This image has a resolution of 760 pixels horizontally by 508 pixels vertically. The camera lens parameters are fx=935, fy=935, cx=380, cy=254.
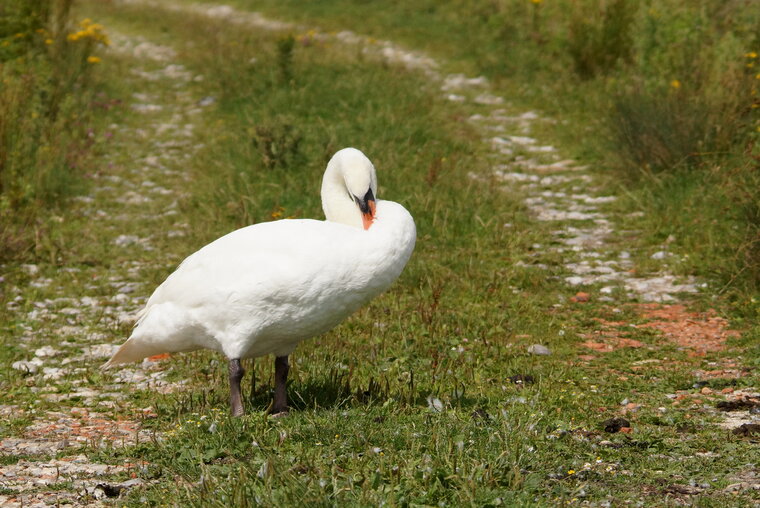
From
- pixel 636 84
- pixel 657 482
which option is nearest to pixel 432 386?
pixel 657 482

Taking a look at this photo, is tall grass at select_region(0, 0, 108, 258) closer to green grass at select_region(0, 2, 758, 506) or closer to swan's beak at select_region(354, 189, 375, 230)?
green grass at select_region(0, 2, 758, 506)

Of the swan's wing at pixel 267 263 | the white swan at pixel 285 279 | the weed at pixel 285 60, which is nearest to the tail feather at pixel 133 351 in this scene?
the white swan at pixel 285 279

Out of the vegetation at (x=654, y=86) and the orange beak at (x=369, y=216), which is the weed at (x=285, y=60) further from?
the orange beak at (x=369, y=216)

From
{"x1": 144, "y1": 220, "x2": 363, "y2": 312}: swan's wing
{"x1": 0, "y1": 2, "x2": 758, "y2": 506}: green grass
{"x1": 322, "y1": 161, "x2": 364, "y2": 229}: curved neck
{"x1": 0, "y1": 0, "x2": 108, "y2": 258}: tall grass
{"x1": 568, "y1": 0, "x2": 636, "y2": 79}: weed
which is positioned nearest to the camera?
{"x1": 0, "y1": 2, "x2": 758, "y2": 506}: green grass

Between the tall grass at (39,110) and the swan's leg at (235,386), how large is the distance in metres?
4.91

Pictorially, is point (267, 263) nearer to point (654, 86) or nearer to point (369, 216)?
point (369, 216)

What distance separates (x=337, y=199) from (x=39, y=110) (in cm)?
875

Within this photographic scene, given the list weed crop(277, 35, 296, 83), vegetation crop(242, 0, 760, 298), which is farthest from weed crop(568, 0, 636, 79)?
weed crop(277, 35, 296, 83)

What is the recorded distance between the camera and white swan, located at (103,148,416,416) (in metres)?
5.45

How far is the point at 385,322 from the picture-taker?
315 inches

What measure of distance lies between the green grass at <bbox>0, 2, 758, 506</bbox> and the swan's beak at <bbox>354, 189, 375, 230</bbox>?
1138 mm

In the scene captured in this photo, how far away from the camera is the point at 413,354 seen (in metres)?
7.30

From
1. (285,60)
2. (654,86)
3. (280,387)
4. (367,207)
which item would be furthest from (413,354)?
(285,60)

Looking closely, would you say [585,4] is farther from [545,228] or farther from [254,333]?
[254,333]
